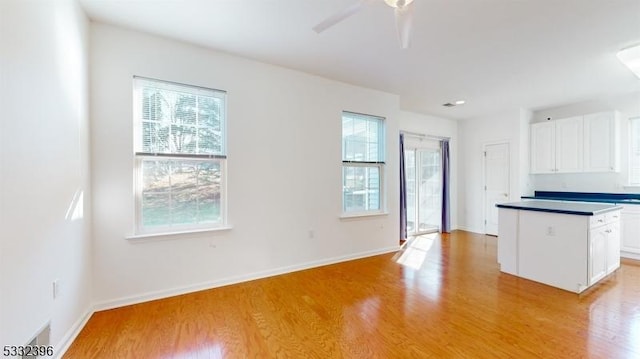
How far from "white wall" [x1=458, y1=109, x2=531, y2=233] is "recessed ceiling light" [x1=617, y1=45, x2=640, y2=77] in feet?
8.03

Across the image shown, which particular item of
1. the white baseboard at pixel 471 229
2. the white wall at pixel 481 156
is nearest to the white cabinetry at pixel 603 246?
the white wall at pixel 481 156

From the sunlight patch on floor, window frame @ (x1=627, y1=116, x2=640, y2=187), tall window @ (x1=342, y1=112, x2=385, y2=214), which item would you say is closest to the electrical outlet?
the sunlight patch on floor

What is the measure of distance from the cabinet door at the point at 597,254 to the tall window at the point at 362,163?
253cm

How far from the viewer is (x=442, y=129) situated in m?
6.23

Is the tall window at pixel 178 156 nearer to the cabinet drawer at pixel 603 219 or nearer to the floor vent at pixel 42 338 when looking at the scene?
the floor vent at pixel 42 338

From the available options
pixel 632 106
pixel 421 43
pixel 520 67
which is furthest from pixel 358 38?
→ pixel 632 106

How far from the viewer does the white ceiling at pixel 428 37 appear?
2.25 m

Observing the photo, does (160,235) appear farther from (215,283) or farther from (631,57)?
(631,57)

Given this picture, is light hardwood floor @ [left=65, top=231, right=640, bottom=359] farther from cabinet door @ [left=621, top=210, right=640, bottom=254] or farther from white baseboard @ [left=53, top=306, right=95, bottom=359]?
cabinet door @ [left=621, top=210, right=640, bottom=254]

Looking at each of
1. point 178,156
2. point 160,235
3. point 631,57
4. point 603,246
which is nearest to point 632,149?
point 631,57

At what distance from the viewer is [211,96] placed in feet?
10.1

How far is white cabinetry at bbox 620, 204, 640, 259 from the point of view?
13.6 feet

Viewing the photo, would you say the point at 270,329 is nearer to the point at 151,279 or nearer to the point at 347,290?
the point at 347,290

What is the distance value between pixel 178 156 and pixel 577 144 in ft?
21.5
